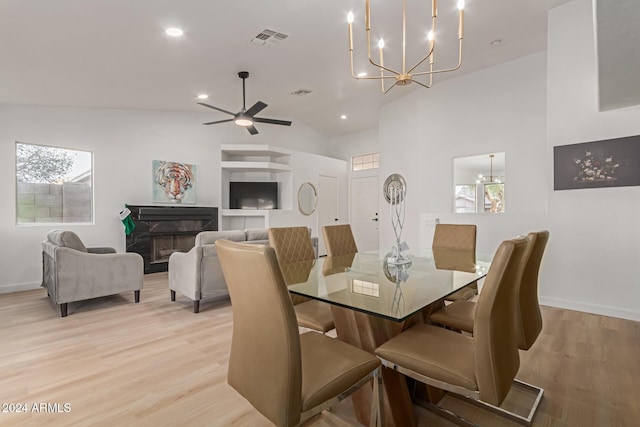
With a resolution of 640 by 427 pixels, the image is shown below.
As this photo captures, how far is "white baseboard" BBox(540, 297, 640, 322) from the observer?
123 inches

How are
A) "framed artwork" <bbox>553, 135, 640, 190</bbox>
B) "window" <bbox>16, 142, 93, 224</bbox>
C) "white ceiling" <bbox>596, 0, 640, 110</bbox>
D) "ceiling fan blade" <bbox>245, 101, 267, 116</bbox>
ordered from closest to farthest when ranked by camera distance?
"white ceiling" <bbox>596, 0, 640, 110</bbox> < "framed artwork" <bbox>553, 135, 640, 190</bbox> < "ceiling fan blade" <bbox>245, 101, 267, 116</bbox> < "window" <bbox>16, 142, 93, 224</bbox>

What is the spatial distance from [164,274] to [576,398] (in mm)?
5715

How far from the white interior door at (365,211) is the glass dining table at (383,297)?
17.4 feet

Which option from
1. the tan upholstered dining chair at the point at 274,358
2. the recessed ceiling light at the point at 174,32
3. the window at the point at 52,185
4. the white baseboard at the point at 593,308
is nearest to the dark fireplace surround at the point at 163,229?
the window at the point at 52,185

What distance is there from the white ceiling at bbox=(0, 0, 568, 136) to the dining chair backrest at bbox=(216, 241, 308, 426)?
270cm

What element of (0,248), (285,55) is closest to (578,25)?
(285,55)

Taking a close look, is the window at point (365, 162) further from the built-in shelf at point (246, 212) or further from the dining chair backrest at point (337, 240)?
the dining chair backrest at point (337, 240)

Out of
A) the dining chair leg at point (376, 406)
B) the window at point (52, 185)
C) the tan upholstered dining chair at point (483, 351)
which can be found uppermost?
the window at point (52, 185)

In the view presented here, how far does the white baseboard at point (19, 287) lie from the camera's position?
432cm

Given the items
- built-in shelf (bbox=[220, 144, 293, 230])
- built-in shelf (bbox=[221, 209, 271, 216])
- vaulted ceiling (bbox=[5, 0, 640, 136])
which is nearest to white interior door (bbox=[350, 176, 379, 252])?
built-in shelf (bbox=[220, 144, 293, 230])

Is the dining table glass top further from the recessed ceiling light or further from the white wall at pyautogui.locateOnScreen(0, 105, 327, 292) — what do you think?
the white wall at pyautogui.locateOnScreen(0, 105, 327, 292)

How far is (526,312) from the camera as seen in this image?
1748mm

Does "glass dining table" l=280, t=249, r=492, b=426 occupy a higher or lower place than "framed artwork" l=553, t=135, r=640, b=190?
lower

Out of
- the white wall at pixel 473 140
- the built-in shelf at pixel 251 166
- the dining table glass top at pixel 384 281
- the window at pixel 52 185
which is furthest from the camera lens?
the built-in shelf at pixel 251 166
